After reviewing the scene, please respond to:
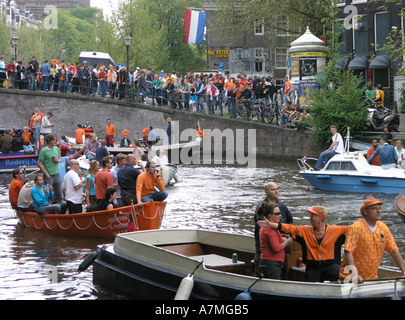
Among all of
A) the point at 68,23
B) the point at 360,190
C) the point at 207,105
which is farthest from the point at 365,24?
the point at 68,23

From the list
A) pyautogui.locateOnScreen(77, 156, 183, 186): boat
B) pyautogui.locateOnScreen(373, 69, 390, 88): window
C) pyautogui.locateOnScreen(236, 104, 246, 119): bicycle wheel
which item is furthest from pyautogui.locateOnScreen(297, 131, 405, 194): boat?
pyautogui.locateOnScreen(373, 69, 390, 88): window

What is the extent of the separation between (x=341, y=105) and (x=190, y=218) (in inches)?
516

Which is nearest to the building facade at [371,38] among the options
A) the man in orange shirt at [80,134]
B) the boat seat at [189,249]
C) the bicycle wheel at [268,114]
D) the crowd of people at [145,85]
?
the bicycle wheel at [268,114]

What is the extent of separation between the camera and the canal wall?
35.0 meters

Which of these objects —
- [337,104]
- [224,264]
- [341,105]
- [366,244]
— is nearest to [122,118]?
[337,104]

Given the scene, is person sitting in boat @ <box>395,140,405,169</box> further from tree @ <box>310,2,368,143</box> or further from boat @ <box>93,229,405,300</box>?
boat @ <box>93,229,405,300</box>

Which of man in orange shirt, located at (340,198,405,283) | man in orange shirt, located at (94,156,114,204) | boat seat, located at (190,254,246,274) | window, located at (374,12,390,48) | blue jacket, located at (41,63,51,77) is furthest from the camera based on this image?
window, located at (374,12,390,48)

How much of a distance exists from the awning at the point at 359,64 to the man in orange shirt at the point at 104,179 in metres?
29.6

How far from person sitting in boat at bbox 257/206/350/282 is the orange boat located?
18.4 feet

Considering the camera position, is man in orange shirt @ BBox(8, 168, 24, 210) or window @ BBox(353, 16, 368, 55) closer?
man in orange shirt @ BBox(8, 168, 24, 210)

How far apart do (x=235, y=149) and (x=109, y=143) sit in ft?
20.2

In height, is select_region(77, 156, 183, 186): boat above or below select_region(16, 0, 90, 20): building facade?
below

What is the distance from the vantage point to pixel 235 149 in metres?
35.0
